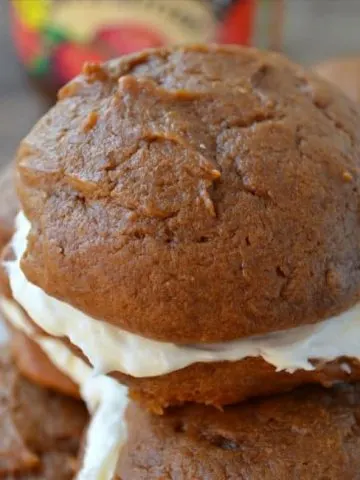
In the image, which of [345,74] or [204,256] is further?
[345,74]

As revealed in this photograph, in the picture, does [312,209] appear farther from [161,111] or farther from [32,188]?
[32,188]

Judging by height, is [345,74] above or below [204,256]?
above

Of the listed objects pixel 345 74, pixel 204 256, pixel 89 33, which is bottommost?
pixel 204 256

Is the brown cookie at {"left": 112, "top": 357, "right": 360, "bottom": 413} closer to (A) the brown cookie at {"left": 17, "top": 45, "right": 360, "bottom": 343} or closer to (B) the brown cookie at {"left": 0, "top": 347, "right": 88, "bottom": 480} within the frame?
(A) the brown cookie at {"left": 17, "top": 45, "right": 360, "bottom": 343}

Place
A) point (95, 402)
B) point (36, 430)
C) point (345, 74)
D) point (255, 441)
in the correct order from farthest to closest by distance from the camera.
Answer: point (345, 74) → point (36, 430) → point (95, 402) → point (255, 441)

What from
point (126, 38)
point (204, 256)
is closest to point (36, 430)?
point (204, 256)

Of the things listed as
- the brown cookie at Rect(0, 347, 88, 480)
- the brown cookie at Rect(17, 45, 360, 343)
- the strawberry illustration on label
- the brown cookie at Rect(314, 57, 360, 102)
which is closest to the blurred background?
the strawberry illustration on label

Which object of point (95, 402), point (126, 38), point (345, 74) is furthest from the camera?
point (126, 38)

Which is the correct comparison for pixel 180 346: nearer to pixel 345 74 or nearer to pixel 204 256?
pixel 204 256
